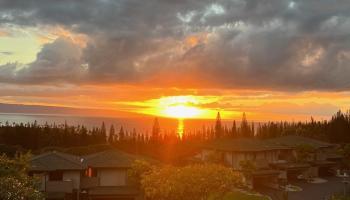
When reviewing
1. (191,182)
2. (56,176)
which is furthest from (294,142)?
(191,182)

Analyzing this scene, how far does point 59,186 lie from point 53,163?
8.54 ft

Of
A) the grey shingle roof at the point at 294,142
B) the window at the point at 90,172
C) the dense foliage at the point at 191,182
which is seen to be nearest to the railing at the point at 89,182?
the window at the point at 90,172

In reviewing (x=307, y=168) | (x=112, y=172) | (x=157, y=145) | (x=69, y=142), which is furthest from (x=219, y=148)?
(x=69, y=142)

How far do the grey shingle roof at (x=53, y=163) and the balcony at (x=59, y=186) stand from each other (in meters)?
1.39

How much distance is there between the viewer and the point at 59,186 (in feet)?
137

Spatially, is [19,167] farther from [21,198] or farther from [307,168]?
[307,168]

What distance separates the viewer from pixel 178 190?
29844mm

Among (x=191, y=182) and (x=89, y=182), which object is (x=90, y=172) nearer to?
(x=89, y=182)

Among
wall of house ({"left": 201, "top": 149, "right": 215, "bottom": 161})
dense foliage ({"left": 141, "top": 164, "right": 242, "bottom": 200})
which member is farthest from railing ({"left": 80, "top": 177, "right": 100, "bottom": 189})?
wall of house ({"left": 201, "top": 149, "right": 215, "bottom": 161})

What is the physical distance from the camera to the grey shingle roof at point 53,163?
4200cm

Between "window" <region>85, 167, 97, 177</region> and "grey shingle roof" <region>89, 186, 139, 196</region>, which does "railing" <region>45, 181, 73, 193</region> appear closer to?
"grey shingle roof" <region>89, 186, 139, 196</region>

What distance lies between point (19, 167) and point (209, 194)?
16003 millimetres

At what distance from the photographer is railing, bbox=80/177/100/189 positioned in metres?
43.3

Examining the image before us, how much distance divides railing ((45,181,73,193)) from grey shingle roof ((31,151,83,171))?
1389mm
